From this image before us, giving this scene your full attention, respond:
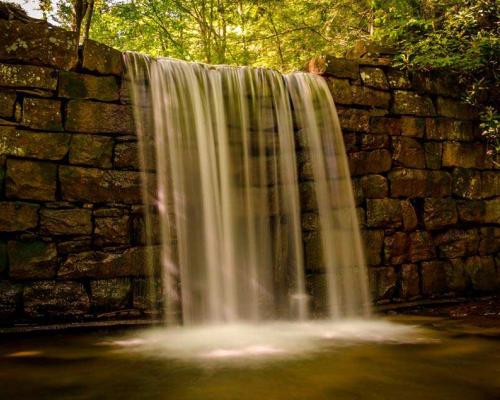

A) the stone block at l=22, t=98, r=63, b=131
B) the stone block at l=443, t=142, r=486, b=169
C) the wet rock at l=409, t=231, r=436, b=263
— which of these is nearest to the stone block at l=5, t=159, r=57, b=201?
the stone block at l=22, t=98, r=63, b=131

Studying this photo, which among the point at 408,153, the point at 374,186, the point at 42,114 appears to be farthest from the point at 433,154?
the point at 42,114

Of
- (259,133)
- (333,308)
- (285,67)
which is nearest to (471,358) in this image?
(333,308)

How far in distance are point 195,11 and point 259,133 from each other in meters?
6.30

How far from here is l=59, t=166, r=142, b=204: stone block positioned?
3.93 meters

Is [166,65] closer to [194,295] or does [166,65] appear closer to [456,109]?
[194,295]

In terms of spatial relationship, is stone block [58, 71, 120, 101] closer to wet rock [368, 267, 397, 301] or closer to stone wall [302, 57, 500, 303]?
stone wall [302, 57, 500, 303]

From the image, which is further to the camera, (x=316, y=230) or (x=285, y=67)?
(x=285, y=67)

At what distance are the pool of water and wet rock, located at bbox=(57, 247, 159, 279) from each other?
527 millimetres

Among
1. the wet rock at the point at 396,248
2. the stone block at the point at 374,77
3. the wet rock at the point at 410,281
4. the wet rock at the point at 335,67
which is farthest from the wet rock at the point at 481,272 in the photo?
the wet rock at the point at 335,67

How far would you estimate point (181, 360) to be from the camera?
3.11 m

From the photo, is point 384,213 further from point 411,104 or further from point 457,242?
point 411,104

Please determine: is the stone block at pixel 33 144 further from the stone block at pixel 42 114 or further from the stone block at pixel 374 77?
Result: the stone block at pixel 374 77

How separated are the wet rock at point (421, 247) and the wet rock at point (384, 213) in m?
0.29

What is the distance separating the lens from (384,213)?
5.16 metres
